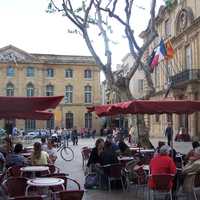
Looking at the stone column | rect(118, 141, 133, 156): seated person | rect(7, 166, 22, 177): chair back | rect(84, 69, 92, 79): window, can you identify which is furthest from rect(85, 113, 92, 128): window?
rect(7, 166, 22, 177): chair back

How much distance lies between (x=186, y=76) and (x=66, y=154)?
1773 cm

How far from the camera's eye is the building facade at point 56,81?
232 feet

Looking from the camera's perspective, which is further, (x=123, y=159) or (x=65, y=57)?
(x=65, y=57)

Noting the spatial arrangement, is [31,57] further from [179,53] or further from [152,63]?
[152,63]

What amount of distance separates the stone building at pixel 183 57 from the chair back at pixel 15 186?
1117 inches

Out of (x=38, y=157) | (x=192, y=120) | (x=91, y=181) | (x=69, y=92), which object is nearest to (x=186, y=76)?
(x=192, y=120)

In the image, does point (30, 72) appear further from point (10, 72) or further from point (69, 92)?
point (69, 92)

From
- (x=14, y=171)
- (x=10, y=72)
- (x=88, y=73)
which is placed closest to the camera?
(x=14, y=171)

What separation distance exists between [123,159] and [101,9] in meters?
10.1

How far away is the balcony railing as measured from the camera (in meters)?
36.8

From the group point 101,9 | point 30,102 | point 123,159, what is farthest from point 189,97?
point 30,102

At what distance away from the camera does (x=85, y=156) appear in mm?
17344

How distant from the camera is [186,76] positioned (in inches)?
1487

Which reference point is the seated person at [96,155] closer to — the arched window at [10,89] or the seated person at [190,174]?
the seated person at [190,174]
